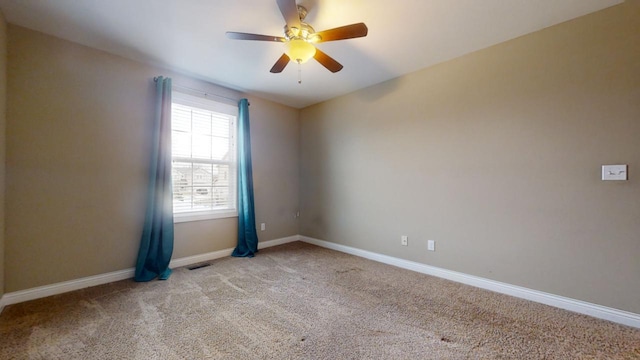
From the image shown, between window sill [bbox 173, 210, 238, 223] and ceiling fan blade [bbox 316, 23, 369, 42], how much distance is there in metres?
2.76

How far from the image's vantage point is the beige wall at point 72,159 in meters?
2.31

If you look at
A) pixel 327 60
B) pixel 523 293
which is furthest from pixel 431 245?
pixel 327 60

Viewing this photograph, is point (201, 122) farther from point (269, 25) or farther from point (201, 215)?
point (269, 25)

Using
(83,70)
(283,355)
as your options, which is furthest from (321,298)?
(83,70)

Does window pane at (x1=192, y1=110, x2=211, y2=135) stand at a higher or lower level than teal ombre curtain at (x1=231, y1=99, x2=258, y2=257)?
higher

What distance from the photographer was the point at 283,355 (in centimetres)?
163

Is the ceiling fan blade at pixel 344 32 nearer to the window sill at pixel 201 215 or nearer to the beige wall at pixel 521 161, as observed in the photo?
the beige wall at pixel 521 161

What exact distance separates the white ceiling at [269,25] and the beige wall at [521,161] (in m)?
0.31

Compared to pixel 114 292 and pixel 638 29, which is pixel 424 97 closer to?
pixel 638 29

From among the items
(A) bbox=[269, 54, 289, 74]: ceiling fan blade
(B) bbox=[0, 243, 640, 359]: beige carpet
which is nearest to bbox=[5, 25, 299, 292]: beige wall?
(B) bbox=[0, 243, 640, 359]: beige carpet

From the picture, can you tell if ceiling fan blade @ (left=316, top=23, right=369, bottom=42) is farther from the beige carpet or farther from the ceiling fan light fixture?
the beige carpet

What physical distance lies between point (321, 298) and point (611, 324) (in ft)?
7.70

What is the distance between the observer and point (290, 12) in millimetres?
1835

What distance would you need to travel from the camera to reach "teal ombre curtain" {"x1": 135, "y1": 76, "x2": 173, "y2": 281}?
2.92 metres
